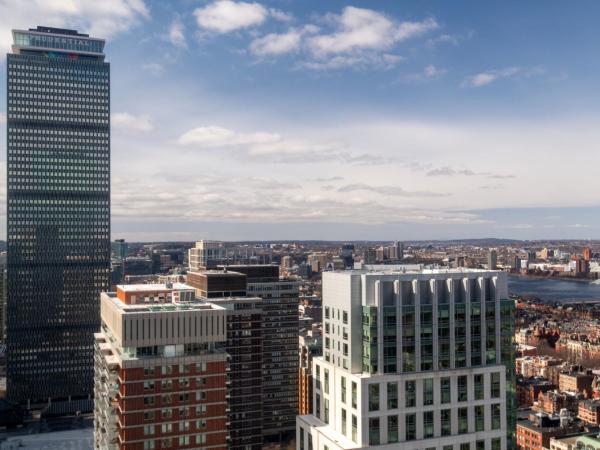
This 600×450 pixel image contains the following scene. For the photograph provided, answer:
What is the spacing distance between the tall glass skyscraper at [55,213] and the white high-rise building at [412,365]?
11655 cm

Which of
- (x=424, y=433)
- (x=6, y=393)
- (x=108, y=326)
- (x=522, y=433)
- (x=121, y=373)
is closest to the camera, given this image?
(x=424, y=433)

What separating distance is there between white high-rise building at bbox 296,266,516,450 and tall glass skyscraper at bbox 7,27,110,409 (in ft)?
382

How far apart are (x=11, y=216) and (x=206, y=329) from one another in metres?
113

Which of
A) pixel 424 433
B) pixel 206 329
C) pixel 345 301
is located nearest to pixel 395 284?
pixel 345 301

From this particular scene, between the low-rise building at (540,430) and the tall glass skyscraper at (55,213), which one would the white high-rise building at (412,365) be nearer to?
the low-rise building at (540,430)

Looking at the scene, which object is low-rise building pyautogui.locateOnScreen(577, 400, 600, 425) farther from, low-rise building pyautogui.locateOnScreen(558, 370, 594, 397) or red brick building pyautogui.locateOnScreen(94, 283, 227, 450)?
red brick building pyautogui.locateOnScreen(94, 283, 227, 450)

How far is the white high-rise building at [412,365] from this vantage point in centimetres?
4141

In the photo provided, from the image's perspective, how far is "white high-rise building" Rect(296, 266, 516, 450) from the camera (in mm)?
41406

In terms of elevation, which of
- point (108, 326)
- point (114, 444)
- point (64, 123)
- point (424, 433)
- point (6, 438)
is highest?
point (64, 123)

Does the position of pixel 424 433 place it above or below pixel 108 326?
below

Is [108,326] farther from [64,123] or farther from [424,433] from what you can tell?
[64,123]

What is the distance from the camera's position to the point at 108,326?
58000mm

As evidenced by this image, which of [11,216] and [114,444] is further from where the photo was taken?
[11,216]

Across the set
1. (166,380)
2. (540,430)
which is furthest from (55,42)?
(540,430)
